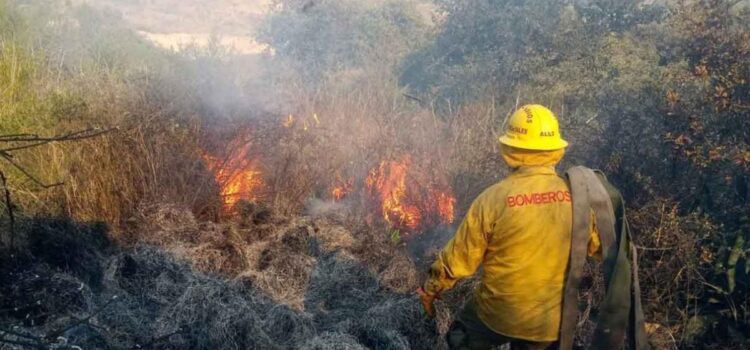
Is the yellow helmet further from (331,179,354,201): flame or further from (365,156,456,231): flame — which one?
(331,179,354,201): flame

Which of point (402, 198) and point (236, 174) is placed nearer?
point (236, 174)

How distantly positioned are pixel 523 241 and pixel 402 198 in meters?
3.89

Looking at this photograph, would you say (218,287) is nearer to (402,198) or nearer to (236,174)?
(236,174)

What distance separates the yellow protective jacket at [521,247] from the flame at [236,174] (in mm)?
3454

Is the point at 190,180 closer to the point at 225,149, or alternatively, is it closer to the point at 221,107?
the point at 225,149

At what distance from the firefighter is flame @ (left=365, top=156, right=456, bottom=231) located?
3.33 m

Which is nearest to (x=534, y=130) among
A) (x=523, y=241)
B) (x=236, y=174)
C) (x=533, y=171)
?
(x=533, y=171)

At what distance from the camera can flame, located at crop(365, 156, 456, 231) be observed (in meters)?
7.02

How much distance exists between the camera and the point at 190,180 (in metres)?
6.23

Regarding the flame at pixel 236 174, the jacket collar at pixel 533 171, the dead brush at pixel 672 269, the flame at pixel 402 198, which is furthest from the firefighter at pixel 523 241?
the flame at pixel 236 174

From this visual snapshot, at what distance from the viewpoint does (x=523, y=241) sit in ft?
11.1

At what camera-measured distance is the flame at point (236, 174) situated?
6473 mm

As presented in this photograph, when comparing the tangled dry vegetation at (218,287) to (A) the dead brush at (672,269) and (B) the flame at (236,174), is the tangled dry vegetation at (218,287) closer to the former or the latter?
(B) the flame at (236,174)

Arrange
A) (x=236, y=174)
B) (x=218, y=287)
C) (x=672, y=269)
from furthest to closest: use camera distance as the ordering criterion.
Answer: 1. (x=236, y=174)
2. (x=672, y=269)
3. (x=218, y=287)
